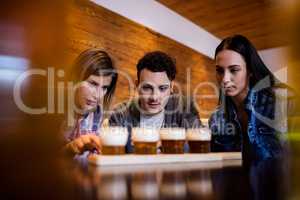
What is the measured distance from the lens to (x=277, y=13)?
1857 millimetres

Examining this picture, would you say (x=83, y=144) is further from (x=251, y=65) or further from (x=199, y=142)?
(x=251, y=65)

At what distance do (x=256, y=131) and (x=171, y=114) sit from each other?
1.60ft

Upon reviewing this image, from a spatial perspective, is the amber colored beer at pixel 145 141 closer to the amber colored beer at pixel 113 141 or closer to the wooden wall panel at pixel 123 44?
the amber colored beer at pixel 113 141

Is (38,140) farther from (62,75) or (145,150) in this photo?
(145,150)

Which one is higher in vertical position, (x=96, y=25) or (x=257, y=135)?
(x=96, y=25)

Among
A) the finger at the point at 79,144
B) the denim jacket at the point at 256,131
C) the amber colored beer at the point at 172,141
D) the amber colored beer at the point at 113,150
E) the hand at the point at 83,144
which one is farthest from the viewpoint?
the denim jacket at the point at 256,131

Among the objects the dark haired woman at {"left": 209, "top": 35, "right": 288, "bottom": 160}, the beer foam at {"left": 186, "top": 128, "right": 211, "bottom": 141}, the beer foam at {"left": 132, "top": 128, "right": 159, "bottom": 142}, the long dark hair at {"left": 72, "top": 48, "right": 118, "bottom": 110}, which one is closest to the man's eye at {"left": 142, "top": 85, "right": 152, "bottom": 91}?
the long dark hair at {"left": 72, "top": 48, "right": 118, "bottom": 110}

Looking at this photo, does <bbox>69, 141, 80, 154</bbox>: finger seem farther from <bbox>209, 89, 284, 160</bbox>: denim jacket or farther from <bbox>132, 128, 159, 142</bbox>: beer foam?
<bbox>209, 89, 284, 160</bbox>: denim jacket

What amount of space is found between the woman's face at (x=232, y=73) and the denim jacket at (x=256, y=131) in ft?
0.19

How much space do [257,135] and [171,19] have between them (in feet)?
2.89

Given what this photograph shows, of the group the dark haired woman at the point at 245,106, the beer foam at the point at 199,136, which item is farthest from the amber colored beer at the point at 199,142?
the dark haired woman at the point at 245,106

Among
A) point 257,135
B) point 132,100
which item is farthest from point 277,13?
point 132,100

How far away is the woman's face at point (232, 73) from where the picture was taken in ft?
5.57

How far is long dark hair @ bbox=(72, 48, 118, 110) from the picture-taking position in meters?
1.68
